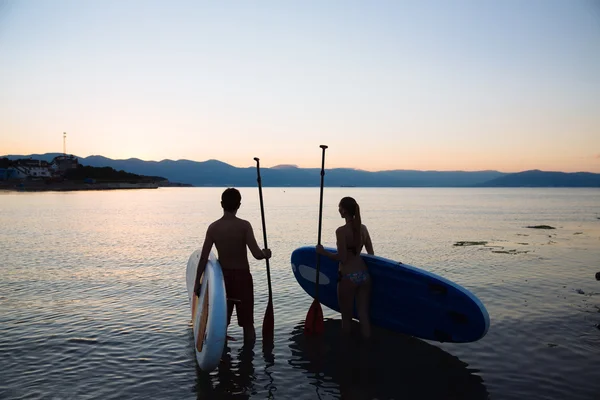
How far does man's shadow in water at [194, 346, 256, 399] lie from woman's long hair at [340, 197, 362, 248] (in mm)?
2427

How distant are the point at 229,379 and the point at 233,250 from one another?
1737 millimetres

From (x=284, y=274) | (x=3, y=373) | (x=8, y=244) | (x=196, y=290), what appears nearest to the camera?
(x=3, y=373)

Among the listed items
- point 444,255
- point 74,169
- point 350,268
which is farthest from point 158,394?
point 74,169

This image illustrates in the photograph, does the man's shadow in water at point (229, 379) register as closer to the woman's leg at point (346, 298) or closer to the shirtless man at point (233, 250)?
the shirtless man at point (233, 250)

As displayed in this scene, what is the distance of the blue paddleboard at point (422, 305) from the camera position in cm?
683

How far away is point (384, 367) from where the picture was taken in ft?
21.9

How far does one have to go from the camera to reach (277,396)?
577cm

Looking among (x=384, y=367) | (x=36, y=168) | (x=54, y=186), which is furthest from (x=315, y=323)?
(x=36, y=168)

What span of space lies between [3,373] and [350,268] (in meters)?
5.13

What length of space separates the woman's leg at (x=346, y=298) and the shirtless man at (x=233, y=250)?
1.57 m

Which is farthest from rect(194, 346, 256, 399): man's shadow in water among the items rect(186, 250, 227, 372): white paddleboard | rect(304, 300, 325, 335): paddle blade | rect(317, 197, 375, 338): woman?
rect(317, 197, 375, 338): woman

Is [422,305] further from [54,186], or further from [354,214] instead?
[54,186]

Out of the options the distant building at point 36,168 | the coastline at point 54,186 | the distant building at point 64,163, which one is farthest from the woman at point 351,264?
the distant building at point 64,163

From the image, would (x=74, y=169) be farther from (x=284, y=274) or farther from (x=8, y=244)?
(x=284, y=274)
